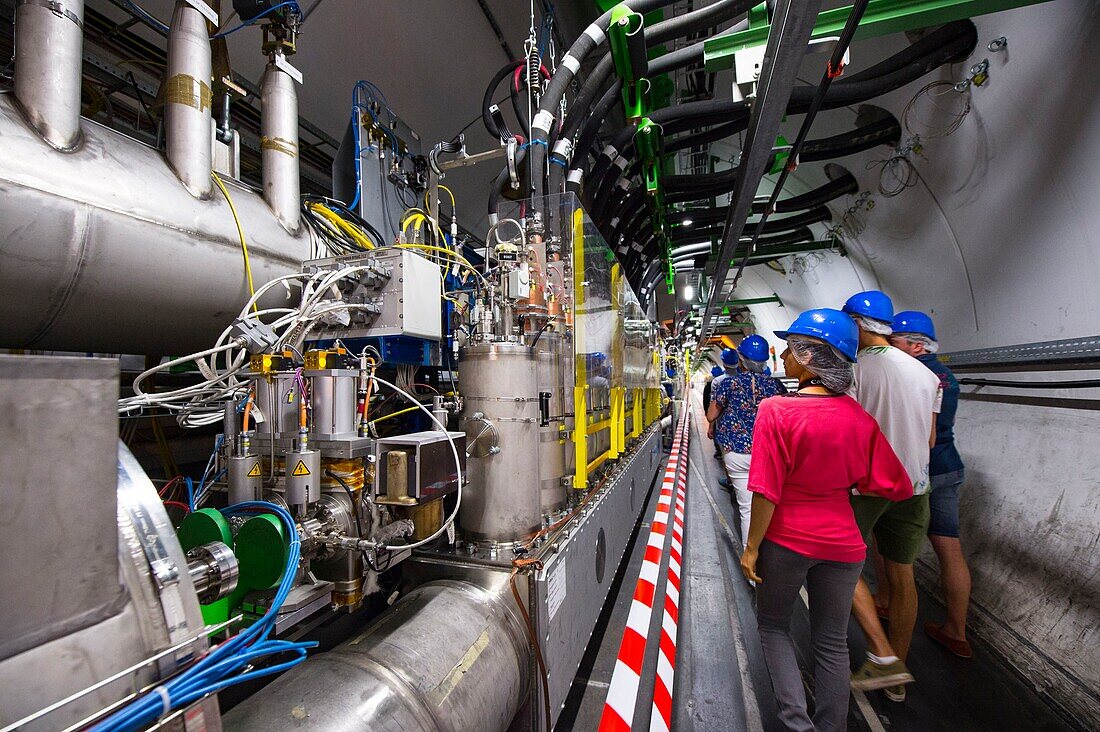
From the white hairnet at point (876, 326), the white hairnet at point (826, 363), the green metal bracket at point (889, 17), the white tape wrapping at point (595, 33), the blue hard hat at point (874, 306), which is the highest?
the white tape wrapping at point (595, 33)

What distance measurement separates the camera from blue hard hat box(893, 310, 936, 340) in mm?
2375

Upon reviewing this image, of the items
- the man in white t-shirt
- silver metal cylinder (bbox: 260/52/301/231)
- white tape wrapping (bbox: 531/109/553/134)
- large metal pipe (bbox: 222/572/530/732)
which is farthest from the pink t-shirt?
silver metal cylinder (bbox: 260/52/301/231)

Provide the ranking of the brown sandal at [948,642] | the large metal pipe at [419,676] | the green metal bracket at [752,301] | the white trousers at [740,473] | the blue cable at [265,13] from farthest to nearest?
1. the green metal bracket at [752,301]
2. the white trousers at [740,473]
3. the brown sandal at [948,642]
4. the blue cable at [265,13]
5. the large metal pipe at [419,676]

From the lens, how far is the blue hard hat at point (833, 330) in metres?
1.50

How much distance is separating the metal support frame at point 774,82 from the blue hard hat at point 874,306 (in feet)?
3.03

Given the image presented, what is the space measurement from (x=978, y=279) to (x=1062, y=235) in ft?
2.45

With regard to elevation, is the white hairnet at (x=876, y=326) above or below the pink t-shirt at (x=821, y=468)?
above

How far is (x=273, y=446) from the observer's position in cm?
120

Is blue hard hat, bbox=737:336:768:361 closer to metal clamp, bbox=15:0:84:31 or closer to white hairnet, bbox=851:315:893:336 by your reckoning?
white hairnet, bbox=851:315:893:336

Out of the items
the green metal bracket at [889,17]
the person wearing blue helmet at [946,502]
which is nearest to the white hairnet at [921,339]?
the person wearing blue helmet at [946,502]

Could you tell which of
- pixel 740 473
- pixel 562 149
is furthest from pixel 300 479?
pixel 740 473

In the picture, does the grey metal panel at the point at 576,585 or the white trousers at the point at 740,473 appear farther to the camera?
the white trousers at the point at 740,473

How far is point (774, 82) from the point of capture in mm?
1763

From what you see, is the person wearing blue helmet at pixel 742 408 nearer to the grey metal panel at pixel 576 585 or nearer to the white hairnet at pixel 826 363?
the grey metal panel at pixel 576 585
